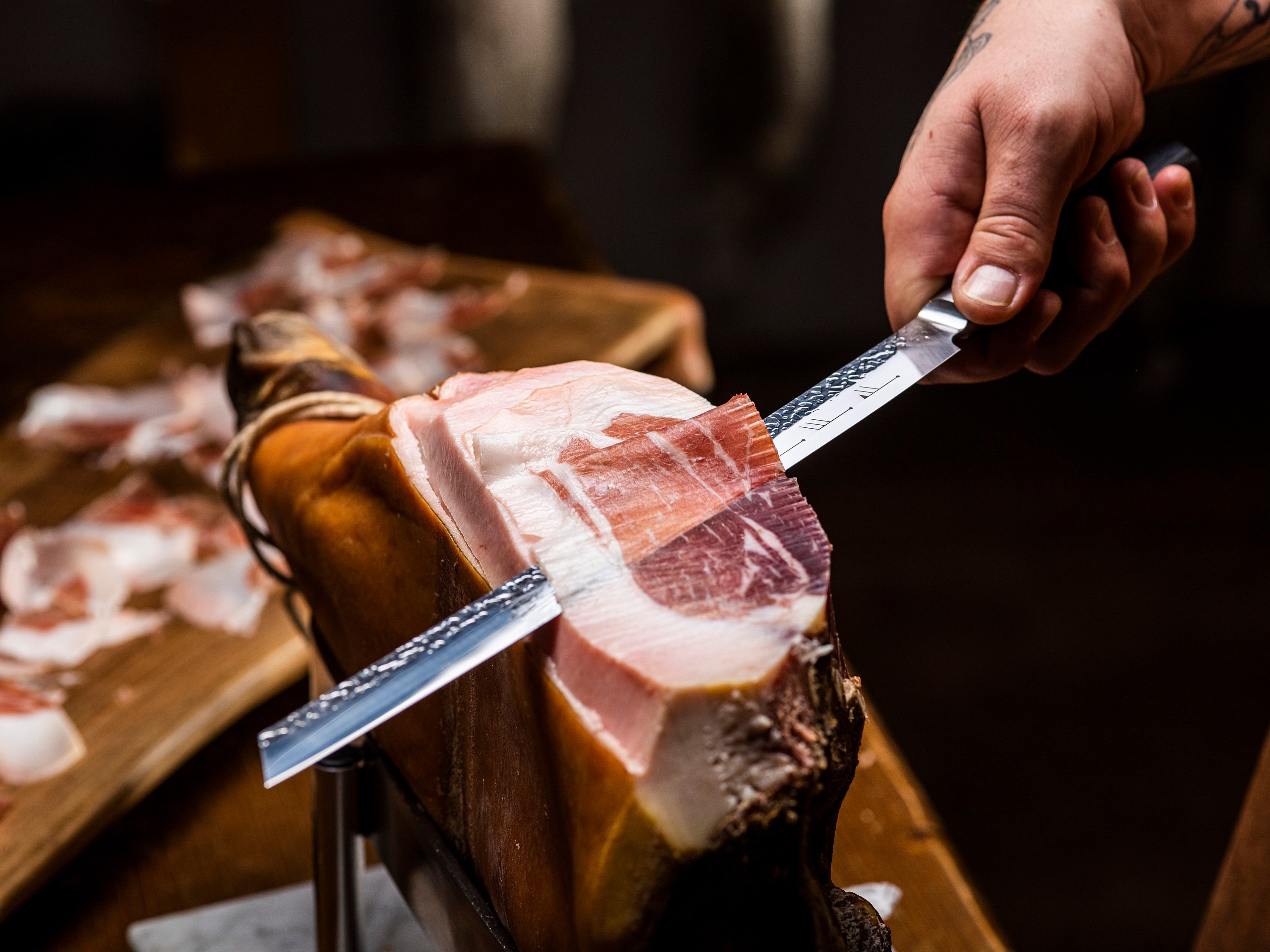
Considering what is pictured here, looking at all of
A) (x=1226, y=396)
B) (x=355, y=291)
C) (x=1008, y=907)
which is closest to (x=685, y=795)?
(x=355, y=291)

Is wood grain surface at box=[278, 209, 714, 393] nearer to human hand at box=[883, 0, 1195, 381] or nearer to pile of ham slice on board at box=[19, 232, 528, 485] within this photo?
pile of ham slice on board at box=[19, 232, 528, 485]

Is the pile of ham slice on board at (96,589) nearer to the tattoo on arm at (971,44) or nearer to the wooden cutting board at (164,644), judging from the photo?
the wooden cutting board at (164,644)

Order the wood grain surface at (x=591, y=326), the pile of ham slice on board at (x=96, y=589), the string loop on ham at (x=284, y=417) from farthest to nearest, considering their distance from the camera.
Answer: the wood grain surface at (x=591, y=326), the pile of ham slice on board at (x=96, y=589), the string loop on ham at (x=284, y=417)

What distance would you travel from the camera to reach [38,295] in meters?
2.27

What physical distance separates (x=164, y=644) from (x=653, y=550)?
984 millimetres

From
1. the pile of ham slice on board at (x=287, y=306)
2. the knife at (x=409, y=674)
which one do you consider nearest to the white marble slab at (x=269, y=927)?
the knife at (x=409, y=674)

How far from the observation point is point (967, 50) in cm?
114

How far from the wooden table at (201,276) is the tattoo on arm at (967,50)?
0.64 metres

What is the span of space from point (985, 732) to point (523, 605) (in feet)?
7.98

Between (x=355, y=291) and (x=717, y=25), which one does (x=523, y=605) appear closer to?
(x=355, y=291)

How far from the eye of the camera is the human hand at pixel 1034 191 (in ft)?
3.26

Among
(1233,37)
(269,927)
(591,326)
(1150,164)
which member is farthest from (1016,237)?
(591,326)

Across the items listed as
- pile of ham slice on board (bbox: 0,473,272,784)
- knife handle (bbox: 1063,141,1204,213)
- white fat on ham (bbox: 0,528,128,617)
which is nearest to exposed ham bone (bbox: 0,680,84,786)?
pile of ham slice on board (bbox: 0,473,272,784)

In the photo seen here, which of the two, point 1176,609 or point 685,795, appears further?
point 1176,609
